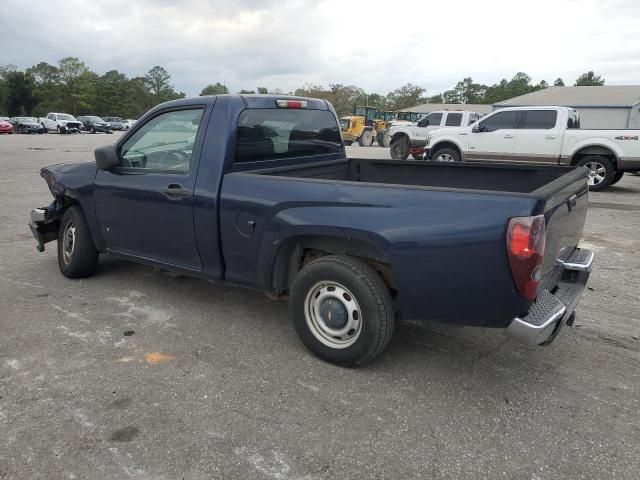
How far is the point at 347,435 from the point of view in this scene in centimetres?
258

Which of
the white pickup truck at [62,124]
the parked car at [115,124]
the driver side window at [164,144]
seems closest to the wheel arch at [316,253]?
the driver side window at [164,144]

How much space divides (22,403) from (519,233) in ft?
9.57

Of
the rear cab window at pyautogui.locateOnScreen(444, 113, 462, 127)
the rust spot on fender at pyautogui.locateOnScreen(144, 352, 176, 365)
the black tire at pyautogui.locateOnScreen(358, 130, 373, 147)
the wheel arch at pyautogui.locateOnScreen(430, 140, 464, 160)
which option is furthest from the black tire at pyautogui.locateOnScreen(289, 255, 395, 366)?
the black tire at pyautogui.locateOnScreen(358, 130, 373, 147)

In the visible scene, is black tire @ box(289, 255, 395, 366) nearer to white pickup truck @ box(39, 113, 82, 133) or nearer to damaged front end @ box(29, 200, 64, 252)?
damaged front end @ box(29, 200, 64, 252)

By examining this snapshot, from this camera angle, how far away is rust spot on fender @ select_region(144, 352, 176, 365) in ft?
10.8

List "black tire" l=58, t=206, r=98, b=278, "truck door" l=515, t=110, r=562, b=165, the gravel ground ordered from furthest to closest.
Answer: "truck door" l=515, t=110, r=562, b=165 < "black tire" l=58, t=206, r=98, b=278 < the gravel ground

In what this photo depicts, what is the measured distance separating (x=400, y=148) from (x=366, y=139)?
40.0ft

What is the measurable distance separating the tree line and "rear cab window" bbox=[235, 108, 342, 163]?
63932 millimetres

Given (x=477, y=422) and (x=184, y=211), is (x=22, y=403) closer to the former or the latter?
(x=184, y=211)

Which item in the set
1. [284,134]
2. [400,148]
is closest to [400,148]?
[400,148]

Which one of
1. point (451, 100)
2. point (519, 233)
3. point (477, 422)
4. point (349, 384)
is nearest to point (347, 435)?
point (349, 384)

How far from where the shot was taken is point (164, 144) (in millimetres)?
4094

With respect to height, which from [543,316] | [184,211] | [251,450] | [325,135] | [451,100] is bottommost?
[251,450]

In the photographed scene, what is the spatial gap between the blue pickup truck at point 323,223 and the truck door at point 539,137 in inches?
324
